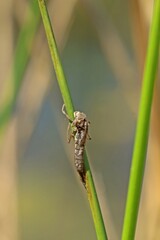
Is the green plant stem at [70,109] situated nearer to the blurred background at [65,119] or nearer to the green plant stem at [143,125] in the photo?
the green plant stem at [143,125]

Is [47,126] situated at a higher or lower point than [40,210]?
higher

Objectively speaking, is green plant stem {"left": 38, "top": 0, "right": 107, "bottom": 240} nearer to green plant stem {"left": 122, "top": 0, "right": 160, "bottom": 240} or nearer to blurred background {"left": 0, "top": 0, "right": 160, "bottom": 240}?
green plant stem {"left": 122, "top": 0, "right": 160, "bottom": 240}

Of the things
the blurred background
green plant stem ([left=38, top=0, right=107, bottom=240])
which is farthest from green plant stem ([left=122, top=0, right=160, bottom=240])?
the blurred background

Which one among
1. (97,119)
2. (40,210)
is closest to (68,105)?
(97,119)

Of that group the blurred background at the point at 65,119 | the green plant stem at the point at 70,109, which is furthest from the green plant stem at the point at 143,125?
the blurred background at the point at 65,119

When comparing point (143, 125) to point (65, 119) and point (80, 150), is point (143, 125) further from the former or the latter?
point (65, 119)

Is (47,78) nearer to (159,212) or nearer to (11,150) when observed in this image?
(11,150)
